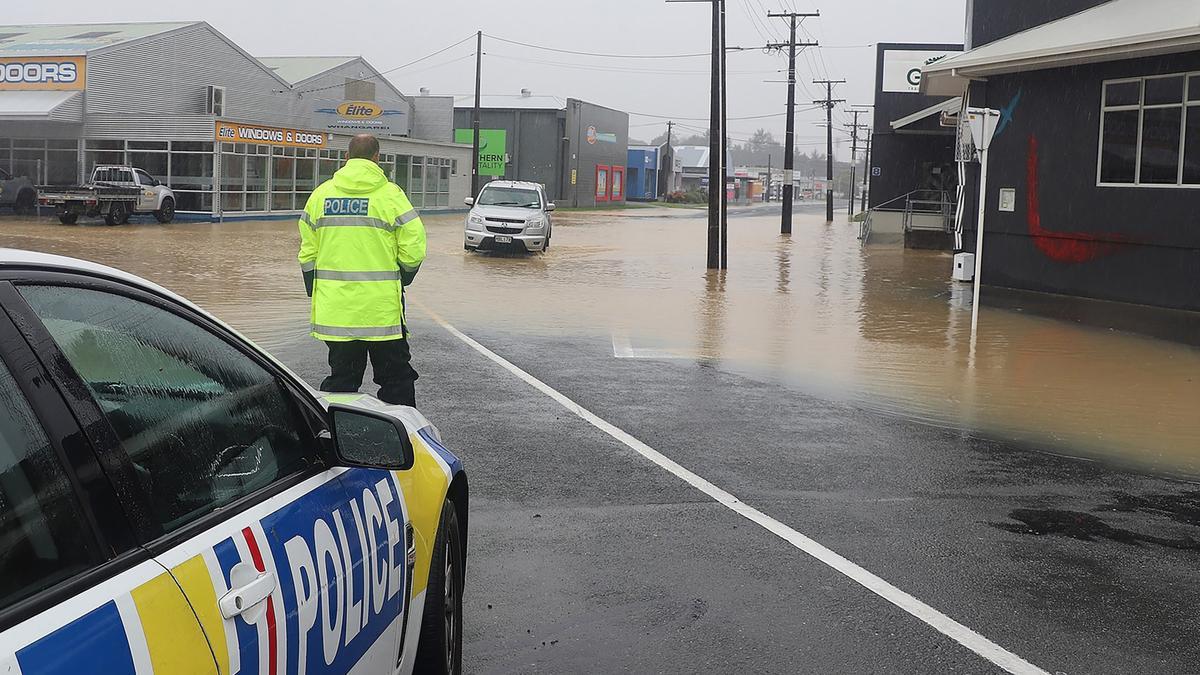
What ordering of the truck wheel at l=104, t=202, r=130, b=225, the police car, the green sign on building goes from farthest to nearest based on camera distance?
the green sign on building, the truck wheel at l=104, t=202, r=130, b=225, the police car

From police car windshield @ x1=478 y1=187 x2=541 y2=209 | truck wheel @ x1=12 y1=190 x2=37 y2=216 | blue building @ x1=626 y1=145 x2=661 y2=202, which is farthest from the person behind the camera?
blue building @ x1=626 y1=145 x2=661 y2=202

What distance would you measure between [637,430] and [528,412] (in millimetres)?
990

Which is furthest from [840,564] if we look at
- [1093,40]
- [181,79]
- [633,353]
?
[181,79]

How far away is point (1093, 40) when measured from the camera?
17516 mm

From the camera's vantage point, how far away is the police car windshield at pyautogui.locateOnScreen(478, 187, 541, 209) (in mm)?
29406

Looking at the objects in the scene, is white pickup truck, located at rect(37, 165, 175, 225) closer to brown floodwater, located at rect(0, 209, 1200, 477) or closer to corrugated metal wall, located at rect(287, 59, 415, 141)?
brown floodwater, located at rect(0, 209, 1200, 477)

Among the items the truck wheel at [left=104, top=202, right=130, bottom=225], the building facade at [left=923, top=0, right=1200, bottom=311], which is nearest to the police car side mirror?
the building facade at [left=923, top=0, right=1200, bottom=311]

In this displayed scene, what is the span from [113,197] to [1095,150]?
27.4m

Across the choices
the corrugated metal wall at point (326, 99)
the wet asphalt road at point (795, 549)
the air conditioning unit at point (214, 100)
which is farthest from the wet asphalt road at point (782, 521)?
the corrugated metal wall at point (326, 99)

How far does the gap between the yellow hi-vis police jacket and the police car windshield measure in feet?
71.6

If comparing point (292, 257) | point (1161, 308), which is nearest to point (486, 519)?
point (1161, 308)

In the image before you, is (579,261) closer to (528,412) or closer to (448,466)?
(528,412)

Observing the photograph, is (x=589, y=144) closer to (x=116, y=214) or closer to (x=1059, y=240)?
(x=116, y=214)

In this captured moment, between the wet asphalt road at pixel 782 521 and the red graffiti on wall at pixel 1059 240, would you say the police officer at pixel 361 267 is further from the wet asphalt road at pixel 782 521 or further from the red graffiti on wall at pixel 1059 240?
the red graffiti on wall at pixel 1059 240
